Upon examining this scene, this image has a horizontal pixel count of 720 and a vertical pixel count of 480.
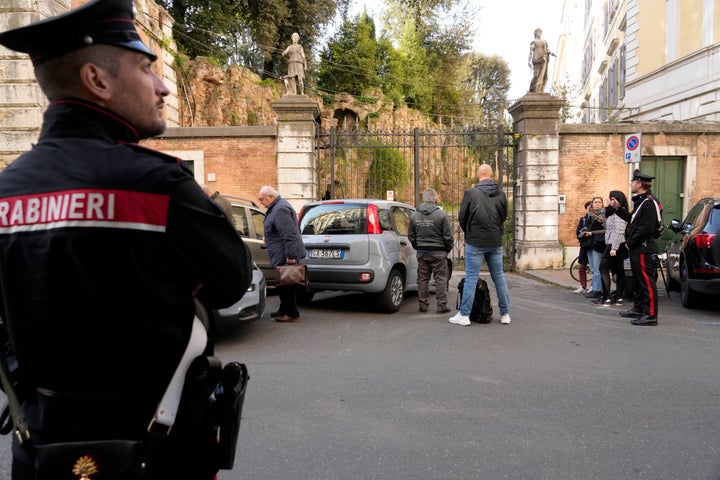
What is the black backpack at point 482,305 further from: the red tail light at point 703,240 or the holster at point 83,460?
the holster at point 83,460

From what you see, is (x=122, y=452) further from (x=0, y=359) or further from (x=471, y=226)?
(x=471, y=226)

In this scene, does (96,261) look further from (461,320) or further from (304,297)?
(304,297)

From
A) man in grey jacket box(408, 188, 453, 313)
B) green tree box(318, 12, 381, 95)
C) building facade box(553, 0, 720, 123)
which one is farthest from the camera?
green tree box(318, 12, 381, 95)

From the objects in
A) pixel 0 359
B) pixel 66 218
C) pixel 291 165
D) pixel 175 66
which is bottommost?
pixel 0 359

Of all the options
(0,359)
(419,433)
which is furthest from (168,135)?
(0,359)

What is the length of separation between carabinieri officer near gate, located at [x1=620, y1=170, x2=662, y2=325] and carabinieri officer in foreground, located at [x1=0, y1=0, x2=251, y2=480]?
7.46m

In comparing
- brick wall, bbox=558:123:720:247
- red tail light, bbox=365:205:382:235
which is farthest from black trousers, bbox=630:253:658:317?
brick wall, bbox=558:123:720:247

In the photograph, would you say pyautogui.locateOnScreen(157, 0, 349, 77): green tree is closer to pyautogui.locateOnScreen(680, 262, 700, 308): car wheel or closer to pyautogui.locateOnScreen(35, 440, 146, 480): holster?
pyautogui.locateOnScreen(680, 262, 700, 308): car wheel

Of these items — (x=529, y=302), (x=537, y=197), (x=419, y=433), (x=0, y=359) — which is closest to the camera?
(x=0, y=359)

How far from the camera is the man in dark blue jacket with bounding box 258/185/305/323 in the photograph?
24.4ft

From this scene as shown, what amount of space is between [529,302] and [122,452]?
350 inches

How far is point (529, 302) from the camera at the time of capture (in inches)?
372

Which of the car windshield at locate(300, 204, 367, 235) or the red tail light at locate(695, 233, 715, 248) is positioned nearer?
the red tail light at locate(695, 233, 715, 248)

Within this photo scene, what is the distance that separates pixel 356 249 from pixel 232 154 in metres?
7.52
